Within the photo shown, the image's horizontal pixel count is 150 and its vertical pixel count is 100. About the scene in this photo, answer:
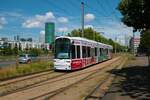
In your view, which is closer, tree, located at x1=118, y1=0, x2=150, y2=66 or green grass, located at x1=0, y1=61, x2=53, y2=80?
green grass, located at x1=0, y1=61, x2=53, y2=80

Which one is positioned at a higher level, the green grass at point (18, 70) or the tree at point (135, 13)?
the tree at point (135, 13)

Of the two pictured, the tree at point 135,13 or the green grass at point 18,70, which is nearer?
the green grass at point 18,70

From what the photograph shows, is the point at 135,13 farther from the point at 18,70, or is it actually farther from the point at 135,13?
the point at 18,70

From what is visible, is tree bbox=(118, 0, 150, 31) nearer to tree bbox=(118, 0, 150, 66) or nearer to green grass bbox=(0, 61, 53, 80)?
tree bbox=(118, 0, 150, 66)

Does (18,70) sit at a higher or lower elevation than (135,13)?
lower

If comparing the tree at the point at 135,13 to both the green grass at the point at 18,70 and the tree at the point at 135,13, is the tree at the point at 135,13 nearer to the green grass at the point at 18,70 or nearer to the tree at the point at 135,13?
the tree at the point at 135,13

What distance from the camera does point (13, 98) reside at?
1415cm

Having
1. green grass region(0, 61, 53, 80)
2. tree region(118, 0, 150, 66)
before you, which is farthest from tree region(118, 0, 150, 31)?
green grass region(0, 61, 53, 80)

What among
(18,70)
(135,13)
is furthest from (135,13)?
(18,70)

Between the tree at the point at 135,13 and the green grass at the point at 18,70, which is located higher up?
the tree at the point at 135,13

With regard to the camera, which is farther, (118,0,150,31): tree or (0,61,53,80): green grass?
(118,0,150,31): tree

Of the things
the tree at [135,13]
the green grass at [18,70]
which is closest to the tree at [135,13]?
the tree at [135,13]

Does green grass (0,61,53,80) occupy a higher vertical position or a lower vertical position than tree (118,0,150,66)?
lower

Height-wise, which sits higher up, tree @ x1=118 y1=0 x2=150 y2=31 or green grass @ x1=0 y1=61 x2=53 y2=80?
tree @ x1=118 y1=0 x2=150 y2=31
